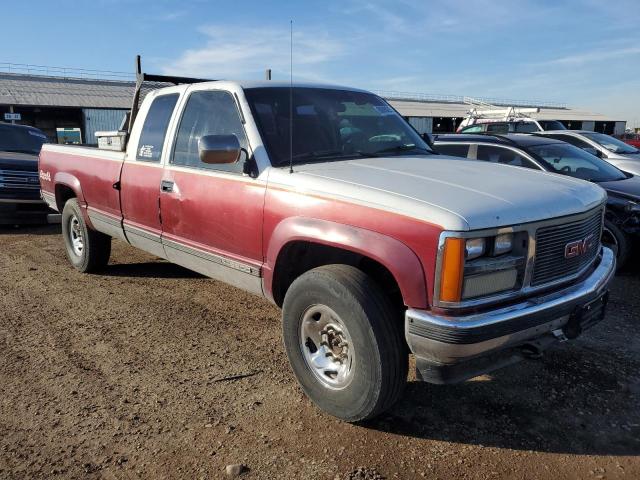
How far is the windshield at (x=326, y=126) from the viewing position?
3762 millimetres

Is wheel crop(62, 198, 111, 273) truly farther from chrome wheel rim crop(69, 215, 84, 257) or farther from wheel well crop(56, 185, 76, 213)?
wheel well crop(56, 185, 76, 213)

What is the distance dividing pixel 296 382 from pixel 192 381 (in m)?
0.71

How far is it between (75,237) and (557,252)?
5.46 meters

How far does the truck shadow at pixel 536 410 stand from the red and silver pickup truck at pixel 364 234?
497 millimetres

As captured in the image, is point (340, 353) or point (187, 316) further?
point (187, 316)

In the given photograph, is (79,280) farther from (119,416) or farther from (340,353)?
(340,353)

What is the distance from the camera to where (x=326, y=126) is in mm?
4016

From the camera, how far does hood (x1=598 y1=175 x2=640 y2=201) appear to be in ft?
20.7

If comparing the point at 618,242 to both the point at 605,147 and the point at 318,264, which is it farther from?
the point at 605,147

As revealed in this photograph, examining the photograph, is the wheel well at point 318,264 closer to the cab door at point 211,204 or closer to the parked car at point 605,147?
the cab door at point 211,204

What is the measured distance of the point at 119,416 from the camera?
320 cm

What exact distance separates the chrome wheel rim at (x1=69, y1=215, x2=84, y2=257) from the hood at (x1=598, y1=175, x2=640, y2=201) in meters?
6.30

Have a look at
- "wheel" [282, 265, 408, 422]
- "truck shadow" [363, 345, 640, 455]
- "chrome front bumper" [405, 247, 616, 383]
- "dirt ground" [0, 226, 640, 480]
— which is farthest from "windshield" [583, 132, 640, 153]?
"wheel" [282, 265, 408, 422]

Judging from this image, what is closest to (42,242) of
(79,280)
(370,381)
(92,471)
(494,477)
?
(79,280)
